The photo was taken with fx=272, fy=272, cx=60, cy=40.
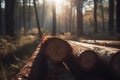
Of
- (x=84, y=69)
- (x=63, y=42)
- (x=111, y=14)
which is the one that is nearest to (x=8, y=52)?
(x=63, y=42)

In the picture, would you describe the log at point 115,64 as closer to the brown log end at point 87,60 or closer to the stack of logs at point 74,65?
the stack of logs at point 74,65

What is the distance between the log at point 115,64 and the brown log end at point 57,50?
4.92 ft

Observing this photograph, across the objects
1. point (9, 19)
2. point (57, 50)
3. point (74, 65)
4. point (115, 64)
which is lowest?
point (74, 65)

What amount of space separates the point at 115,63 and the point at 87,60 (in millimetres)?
724

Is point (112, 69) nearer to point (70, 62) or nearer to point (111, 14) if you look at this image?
point (70, 62)

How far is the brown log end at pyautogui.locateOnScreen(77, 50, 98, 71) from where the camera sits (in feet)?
22.7

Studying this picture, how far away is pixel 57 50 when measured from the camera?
25.2ft

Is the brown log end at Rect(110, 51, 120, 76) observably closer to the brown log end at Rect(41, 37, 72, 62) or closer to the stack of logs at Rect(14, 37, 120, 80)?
the stack of logs at Rect(14, 37, 120, 80)

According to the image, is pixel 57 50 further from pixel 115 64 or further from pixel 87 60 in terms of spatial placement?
pixel 115 64

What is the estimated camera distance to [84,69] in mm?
6977

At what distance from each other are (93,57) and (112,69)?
602 mm

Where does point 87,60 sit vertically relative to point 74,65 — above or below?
above

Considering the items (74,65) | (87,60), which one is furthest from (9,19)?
(87,60)

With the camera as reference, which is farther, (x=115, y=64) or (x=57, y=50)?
(x=57, y=50)
